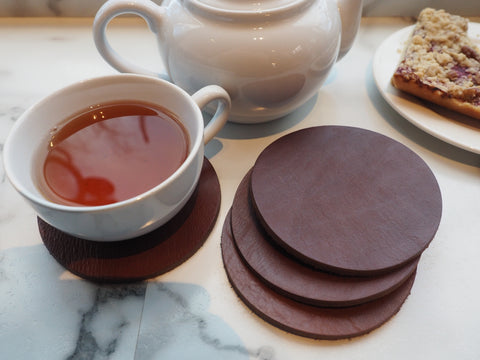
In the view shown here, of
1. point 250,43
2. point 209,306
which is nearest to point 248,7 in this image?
point 250,43

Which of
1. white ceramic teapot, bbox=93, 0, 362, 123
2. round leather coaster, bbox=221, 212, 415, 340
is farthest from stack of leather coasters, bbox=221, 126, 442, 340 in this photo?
white ceramic teapot, bbox=93, 0, 362, 123

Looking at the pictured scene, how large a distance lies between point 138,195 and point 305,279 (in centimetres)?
24

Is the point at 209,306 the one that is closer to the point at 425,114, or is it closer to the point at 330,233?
the point at 330,233

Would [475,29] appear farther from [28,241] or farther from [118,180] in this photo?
[28,241]

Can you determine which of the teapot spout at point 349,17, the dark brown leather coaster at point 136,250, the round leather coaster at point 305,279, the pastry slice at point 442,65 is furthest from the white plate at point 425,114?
the dark brown leather coaster at point 136,250

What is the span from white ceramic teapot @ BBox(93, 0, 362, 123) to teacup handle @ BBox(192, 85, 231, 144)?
26 millimetres

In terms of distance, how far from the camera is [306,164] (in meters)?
0.64

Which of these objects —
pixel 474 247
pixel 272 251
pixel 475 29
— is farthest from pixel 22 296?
pixel 475 29

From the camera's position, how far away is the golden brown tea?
1.80ft

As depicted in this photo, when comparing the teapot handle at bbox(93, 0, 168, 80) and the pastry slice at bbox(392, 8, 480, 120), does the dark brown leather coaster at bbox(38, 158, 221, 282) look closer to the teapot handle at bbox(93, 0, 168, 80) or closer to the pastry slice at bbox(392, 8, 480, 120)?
the teapot handle at bbox(93, 0, 168, 80)

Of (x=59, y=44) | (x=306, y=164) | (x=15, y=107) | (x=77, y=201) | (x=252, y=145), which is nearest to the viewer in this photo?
(x=77, y=201)

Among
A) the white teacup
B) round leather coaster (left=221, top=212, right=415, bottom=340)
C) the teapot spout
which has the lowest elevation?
round leather coaster (left=221, top=212, right=415, bottom=340)

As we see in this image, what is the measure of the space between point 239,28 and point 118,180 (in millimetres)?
287

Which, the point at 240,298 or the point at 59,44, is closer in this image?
the point at 240,298
